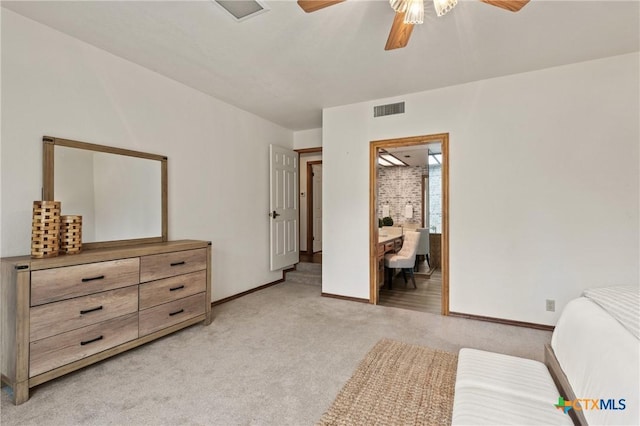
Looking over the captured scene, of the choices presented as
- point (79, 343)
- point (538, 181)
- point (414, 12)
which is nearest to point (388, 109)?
point (538, 181)

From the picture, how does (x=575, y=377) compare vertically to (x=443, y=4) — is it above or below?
below

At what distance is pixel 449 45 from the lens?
8.42 ft

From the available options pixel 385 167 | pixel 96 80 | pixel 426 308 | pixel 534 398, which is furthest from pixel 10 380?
pixel 385 167

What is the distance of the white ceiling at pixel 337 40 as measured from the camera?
2119 millimetres

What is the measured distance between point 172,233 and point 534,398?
329 cm

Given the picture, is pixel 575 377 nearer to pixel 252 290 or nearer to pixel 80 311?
pixel 80 311

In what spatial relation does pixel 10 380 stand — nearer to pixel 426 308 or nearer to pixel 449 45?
pixel 426 308

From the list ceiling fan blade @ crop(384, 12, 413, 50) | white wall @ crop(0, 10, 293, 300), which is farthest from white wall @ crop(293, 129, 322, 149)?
ceiling fan blade @ crop(384, 12, 413, 50)

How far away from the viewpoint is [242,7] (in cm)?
208

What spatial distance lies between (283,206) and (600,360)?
4224mm

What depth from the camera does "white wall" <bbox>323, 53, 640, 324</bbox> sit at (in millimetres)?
2783

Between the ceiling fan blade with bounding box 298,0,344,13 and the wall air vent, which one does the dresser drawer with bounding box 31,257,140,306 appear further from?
the ceiling fan blade with bounding box 298,0,344,13

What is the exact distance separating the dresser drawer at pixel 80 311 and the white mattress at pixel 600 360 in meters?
2.86

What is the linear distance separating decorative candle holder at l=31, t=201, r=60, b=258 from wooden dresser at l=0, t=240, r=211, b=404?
0.28 feet
